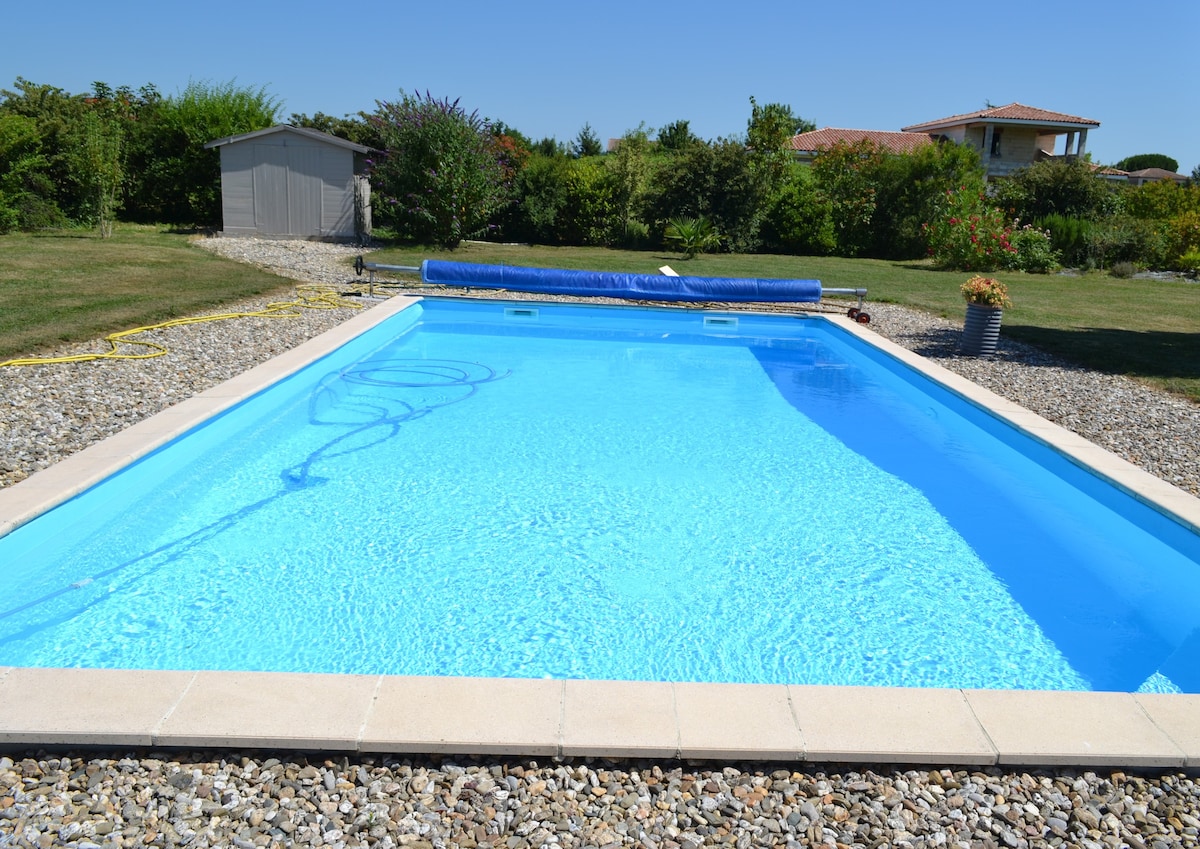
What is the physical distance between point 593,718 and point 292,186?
18950 mm

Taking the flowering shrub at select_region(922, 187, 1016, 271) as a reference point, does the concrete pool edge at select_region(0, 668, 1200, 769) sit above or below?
below

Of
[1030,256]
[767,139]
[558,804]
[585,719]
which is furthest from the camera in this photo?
[767,139]

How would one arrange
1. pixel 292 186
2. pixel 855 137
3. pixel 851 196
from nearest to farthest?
pixel 292 186 < pixel 851 196 < pixel 855 137

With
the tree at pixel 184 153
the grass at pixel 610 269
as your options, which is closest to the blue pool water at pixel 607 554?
the grass at pixel 610 269

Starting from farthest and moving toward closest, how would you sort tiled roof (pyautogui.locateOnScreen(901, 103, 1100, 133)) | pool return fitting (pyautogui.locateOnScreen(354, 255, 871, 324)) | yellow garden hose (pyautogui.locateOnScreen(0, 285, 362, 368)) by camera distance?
tiled roof (pyautogui.locateOnScreen(901, 103, 1100, 133)) → pool return fitting (pyautogui.locateOnScreen(354, 255, 871, 324)) → yellow garden hose (pyautogui.locateOnScreen(0, 285, 362, 368))

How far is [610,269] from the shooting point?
16062 millimetres

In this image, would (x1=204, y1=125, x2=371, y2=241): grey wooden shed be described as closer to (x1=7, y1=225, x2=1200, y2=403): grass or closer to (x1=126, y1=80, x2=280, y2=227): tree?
(x1=126, y1=80, x2=280, y2=227): tree

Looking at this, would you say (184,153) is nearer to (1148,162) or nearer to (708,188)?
(708,188)

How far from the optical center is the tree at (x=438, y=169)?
17125 mm

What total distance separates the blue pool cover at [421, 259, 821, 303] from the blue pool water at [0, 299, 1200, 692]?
5162 millimetres

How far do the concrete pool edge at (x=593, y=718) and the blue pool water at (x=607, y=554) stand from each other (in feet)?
2.43

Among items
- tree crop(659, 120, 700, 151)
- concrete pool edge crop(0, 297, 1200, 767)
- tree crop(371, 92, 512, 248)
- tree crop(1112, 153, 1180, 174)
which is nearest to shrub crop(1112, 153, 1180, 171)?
tree crop(1112, 153, 1180, 174)

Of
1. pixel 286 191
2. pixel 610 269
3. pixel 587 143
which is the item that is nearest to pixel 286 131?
pixel 286 191

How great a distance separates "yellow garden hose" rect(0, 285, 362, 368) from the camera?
7.16 meters
